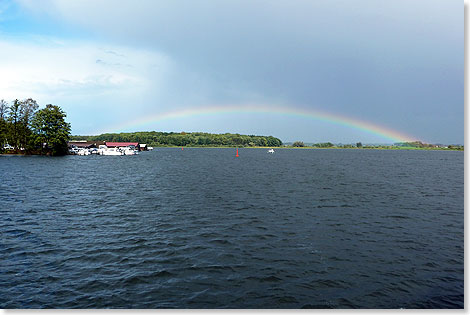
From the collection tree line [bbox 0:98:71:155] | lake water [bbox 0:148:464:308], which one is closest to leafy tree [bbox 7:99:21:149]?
tree line [bbox 0:98:71:155]

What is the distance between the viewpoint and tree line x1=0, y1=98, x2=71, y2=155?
417 feet

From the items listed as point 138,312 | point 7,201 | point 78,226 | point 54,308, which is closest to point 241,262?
point 138,312

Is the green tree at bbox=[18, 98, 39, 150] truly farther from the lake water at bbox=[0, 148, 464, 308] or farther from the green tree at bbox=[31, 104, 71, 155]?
the lake water at bbox=[0, 148, 464, 308]

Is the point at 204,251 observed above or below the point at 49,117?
below

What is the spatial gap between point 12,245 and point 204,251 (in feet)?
42.2

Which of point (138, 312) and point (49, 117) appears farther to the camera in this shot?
point (49, 117)

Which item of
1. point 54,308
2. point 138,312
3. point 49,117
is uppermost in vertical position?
point 49,117

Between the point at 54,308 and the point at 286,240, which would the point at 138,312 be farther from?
the point at 286,240

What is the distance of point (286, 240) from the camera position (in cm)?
2136

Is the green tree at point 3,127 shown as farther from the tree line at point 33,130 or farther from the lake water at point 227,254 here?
the lake water at point 227,254

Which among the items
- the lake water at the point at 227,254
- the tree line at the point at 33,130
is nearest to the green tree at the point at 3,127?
the tree line at the point at 33,130

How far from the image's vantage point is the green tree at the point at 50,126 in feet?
414

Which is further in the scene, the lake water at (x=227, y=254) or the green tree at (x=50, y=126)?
the green tree at (x=50, y=126)

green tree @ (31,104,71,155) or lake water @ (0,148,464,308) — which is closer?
lake water @ (0,148,464,308)
